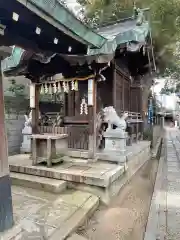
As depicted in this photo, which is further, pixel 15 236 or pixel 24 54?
pixel 24 54

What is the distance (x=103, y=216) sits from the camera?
538 cm

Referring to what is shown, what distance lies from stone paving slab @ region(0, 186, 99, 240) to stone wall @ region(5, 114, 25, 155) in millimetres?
4176

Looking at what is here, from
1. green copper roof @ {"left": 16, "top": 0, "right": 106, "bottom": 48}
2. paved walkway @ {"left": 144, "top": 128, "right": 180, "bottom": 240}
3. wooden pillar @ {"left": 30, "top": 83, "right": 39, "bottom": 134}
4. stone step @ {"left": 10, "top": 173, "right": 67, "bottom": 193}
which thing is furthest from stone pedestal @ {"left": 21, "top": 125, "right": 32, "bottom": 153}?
green copper roof @ {"left": 16, "top": 0, "right": 106, "bottom": 48}

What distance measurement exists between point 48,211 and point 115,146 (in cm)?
345

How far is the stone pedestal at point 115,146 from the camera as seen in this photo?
7.44m

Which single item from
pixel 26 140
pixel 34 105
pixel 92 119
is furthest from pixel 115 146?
pixel 26 140

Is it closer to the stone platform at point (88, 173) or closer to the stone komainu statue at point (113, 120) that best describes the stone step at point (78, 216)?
the stone platform at point (88, 173)

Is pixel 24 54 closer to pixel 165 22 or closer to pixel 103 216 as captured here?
pixel 103 216

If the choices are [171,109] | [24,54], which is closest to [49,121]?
[24,54]

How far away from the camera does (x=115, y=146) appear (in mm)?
7621

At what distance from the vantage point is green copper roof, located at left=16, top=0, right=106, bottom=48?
2.94 metres

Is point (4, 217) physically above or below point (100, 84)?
below

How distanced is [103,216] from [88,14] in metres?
14.5

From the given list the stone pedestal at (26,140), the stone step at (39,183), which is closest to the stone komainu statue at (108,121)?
the stone step at (39,183)
